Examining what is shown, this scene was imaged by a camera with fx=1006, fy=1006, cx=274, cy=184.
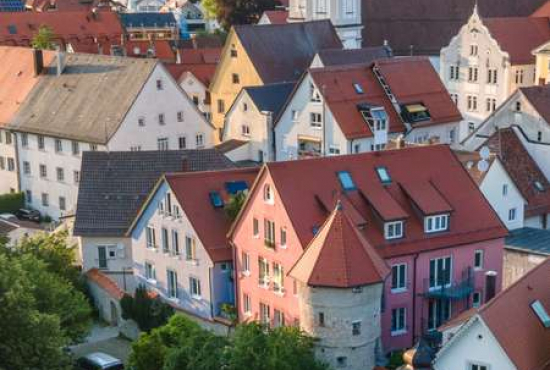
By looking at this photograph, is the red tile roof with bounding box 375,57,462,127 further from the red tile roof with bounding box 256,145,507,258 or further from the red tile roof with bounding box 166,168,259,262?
the red tile roof with bounding box 166,168,259,262

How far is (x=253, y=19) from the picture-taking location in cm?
12612

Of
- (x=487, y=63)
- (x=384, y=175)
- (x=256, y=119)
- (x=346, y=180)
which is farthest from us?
(x=487, y=63)

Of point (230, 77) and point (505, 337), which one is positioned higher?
point (230, 77)

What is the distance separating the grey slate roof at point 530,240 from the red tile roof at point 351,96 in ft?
43.9

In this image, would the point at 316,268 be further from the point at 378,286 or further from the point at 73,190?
the point at 73,190

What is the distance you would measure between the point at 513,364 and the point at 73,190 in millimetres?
40497

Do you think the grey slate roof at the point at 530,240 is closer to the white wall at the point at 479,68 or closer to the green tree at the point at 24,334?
the green tree at the point at 24,334

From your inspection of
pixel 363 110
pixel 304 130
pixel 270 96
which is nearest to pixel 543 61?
pixel 363 110

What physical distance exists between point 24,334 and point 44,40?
6958 cm

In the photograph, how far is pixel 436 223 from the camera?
4550 cm

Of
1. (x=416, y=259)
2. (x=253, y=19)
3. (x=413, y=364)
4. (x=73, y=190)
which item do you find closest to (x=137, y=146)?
→ (x=73, y=190)

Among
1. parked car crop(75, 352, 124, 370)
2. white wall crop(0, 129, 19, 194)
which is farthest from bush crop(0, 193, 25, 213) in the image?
parked car crop(75, 352, 124, 370)

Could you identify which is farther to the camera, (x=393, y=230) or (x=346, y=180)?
(x=346, y=180)

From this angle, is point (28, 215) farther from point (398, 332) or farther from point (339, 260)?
point (339, 260)
